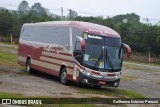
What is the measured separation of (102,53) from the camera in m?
21.4

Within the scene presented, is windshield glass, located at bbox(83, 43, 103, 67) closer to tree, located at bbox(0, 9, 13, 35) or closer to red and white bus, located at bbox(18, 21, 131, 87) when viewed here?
red and white bus, located at bbox(18, 21, 131, 87)

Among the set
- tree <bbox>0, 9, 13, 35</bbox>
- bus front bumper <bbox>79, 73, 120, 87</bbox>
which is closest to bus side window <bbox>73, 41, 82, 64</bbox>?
bus front bumper <bbox>79, 73, 120, 87</bbox>

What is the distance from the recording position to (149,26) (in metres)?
89.4

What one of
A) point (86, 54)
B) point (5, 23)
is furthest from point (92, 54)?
point (5, 23)

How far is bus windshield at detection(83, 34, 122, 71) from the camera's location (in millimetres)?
21156

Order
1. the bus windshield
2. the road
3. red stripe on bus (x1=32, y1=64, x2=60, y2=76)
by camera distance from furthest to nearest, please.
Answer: red stripe on bus (x1=32, y1=64, x2=60, y2=76), the bus windshield, the road

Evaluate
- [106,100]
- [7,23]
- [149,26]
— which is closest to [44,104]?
[106,100]

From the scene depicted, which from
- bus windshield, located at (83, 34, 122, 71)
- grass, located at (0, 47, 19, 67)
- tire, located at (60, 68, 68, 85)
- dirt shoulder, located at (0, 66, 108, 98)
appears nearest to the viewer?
dirt shoulder, located at (0, 66, 108, 98)

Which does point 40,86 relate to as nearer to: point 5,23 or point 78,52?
point 78,52

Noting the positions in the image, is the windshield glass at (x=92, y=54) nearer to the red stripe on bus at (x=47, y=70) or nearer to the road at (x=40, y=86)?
the road at (x=40, y=86)

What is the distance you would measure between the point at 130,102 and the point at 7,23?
272 ft

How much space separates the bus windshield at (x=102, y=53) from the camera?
833 inches

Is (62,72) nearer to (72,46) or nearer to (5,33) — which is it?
(72,46)

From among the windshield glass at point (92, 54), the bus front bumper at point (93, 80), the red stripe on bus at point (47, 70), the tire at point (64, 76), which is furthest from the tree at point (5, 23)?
the bus front bumper at point (93, 80)
